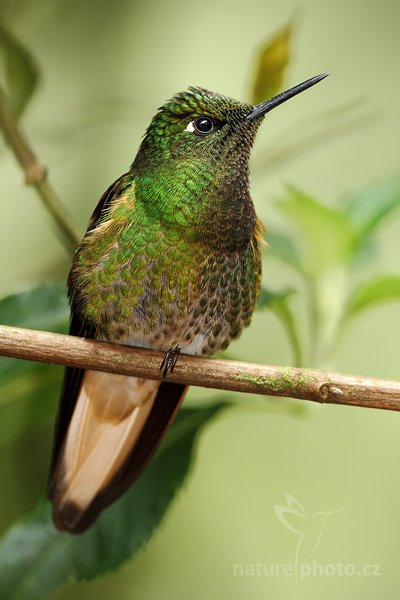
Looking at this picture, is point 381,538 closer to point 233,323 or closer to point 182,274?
point 233,323

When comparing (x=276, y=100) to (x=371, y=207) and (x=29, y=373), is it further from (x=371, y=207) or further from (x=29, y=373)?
(x=29, y=373)

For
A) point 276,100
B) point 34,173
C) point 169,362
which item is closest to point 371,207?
point 276,100

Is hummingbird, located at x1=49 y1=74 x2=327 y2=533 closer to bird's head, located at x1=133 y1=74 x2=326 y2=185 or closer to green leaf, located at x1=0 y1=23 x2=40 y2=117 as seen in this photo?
bird's head, located at x1=133 y1=74 x2=326 y2=185

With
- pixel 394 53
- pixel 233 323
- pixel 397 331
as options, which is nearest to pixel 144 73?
pixel 394 53

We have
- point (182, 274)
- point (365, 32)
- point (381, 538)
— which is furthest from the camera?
point (365, 32)

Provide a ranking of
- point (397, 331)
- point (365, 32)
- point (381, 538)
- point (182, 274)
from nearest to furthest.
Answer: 1. point (182, 274)
2. point (381, 538)
3. point (397, 331)
4. point (365, 32)

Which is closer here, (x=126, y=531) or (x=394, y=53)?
(x=126, y=531)

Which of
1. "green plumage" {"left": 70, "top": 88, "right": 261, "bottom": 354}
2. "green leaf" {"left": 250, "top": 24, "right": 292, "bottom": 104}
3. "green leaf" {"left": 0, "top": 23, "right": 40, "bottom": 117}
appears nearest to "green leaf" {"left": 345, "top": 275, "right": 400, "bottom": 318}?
"green plumage" {"left": 70, "top": 88, "right": 261, "bottom": 354}
